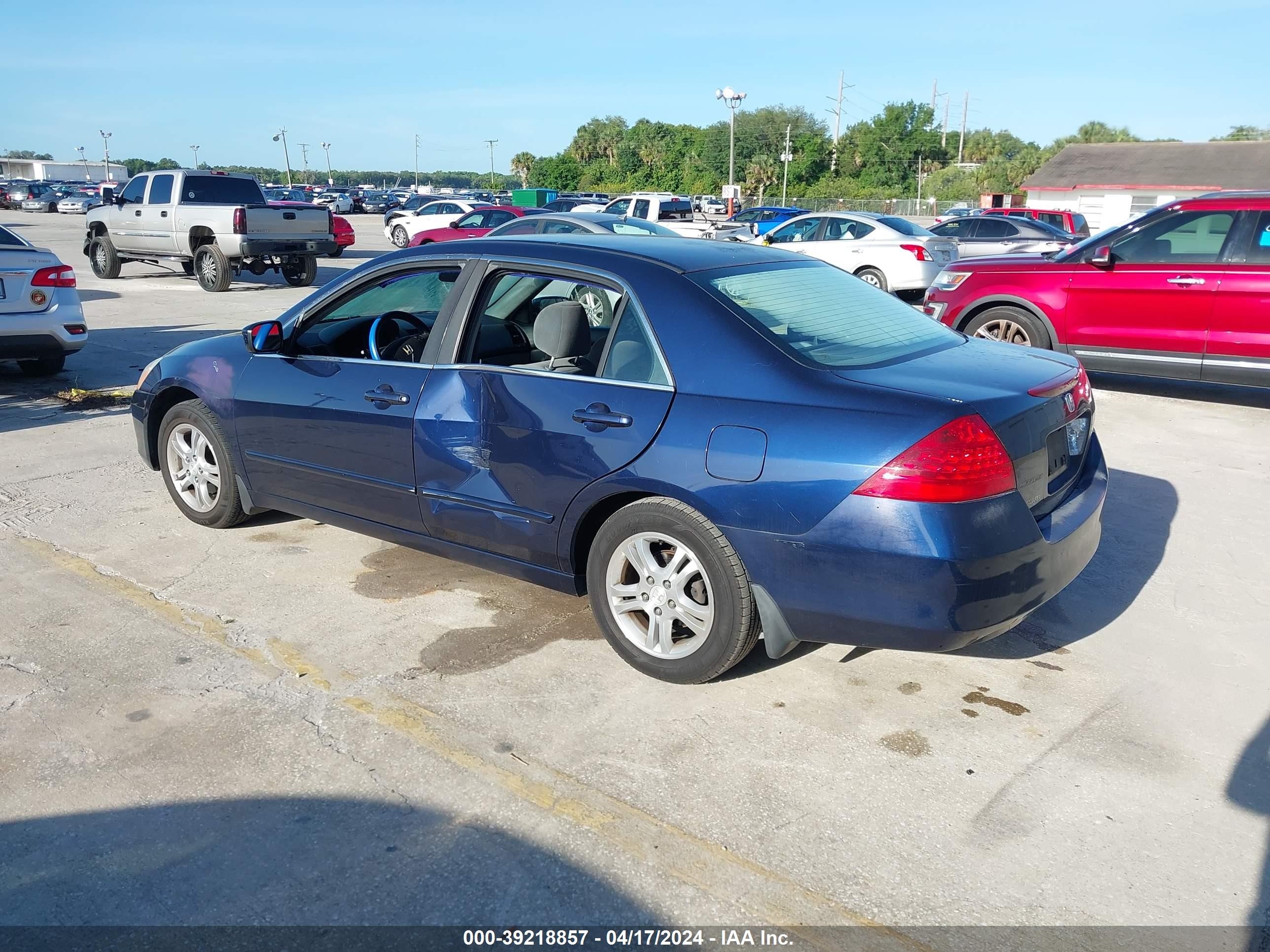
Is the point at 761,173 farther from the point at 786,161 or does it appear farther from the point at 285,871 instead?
the point at 285,871

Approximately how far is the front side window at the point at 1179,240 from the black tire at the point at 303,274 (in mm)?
14241

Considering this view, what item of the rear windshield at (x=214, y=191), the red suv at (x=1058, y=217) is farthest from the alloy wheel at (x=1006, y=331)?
the red suv at (x=1058, y=217)

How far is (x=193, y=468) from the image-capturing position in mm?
→ 5562

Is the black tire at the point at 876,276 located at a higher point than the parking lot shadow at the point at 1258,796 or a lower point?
higher

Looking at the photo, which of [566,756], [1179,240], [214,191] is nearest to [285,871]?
[566,756]

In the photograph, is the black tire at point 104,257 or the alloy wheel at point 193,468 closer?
the alloy wheel at point 193,468

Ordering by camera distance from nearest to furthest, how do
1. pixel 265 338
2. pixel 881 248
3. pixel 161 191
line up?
1. pixel 265 338
2. pixel 881 248
3. pixel 161 191

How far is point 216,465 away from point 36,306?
5.00 meters

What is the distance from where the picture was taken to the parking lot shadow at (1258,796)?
8.63ft

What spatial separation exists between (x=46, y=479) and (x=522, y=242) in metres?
4.07

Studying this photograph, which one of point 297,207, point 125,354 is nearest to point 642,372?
point 125,354

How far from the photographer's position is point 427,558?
17.2ft

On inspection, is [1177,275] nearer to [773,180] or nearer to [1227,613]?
[1227,613]

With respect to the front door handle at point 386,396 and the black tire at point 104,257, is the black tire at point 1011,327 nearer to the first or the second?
→ the front door handle at point 386,396
